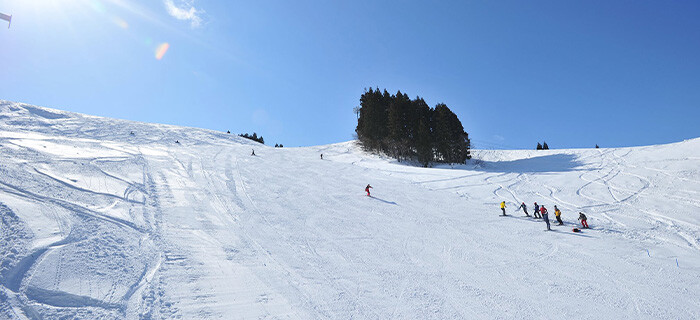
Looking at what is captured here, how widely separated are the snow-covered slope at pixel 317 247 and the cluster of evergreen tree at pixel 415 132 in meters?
18.6

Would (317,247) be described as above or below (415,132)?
below

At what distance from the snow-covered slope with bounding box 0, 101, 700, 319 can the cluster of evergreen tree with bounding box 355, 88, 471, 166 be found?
61.0 ft

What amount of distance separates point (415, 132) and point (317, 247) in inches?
1400

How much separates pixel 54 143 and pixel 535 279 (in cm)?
3555

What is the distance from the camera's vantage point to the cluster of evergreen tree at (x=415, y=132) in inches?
1657

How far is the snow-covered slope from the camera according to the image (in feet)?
24.4

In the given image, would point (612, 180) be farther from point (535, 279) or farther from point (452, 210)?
point (535, 279)

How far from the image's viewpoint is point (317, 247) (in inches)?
459

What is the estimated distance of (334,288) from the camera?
8.61 m

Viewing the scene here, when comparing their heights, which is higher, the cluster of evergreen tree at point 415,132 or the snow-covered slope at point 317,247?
the cluster of evergreen tree at point 415,132

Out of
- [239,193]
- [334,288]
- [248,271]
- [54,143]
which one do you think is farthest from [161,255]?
[54,143]

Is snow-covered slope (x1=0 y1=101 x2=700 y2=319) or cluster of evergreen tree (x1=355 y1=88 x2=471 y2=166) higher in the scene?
cluster of evergreen tree (x1=355 y1=88 x2=471 y2=166)

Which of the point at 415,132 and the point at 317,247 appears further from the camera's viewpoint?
the point at 415,132

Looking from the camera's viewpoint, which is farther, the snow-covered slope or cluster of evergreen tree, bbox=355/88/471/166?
cluster of evergreen tree, bbox=355/88/471/166
